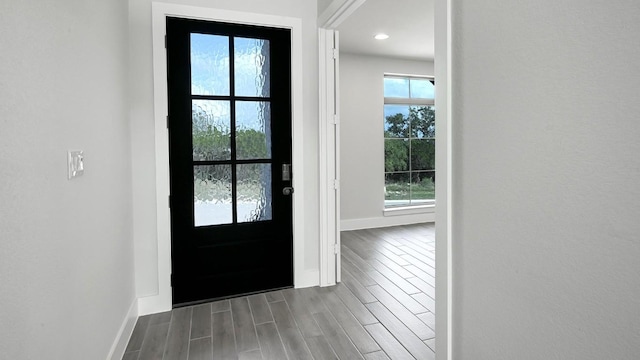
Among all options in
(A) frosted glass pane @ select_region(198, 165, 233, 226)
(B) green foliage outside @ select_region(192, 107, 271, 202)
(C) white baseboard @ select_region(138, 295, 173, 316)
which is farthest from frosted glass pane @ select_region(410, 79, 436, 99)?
(C) white baseboard @ select_region(138, 295, 173, 316)

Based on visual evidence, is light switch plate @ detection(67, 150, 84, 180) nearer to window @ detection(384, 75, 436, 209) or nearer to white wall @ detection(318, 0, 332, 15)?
white wall @ detection(318, 0, 332, 15)

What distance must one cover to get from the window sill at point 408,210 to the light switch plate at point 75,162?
4.59 m

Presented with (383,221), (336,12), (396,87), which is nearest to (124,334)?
(336,12)

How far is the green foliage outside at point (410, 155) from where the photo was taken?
18.7ft

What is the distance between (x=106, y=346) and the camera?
5.84ft

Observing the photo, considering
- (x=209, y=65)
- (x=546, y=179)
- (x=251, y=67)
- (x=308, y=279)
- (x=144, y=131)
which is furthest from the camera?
(x=308, y=279)

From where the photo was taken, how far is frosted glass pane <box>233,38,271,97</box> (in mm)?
2740

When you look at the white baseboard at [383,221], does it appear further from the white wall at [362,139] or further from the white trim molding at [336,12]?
the white trim molding at [336,12]

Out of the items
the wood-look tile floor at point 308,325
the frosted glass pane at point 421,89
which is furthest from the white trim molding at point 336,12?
the frosted glass pane at point 421,89

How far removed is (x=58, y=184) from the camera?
1252 mm

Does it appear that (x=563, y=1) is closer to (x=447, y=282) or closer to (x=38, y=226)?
(x=447, y=282)

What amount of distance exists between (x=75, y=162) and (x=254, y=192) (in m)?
1.51

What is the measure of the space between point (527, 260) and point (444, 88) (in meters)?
0.71

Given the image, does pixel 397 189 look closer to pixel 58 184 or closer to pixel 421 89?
pixel 421 89
